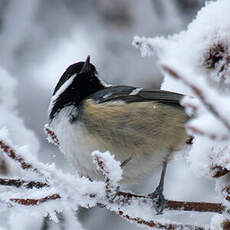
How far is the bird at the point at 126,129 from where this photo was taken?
2.52 meters

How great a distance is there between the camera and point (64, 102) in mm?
2857

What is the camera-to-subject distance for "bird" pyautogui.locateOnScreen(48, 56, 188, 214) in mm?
2520

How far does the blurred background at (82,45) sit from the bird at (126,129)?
1.39 m

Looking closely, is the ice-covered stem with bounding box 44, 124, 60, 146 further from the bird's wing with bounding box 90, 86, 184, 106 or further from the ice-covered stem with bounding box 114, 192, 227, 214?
the bird's wing with bounding box 90, 86, 184, 106

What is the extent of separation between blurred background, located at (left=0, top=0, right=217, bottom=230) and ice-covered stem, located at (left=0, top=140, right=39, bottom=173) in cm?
231

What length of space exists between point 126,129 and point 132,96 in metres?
0.28

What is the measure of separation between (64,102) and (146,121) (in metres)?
0.48

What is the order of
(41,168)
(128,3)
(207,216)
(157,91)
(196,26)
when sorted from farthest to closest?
(128,3) < (207,216) < (157,91) < (196,26) < (41,168)

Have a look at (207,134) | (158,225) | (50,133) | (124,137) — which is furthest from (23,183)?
(207,134)

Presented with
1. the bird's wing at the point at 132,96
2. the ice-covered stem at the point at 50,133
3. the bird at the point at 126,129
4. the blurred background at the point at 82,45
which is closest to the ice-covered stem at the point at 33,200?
the ice-covered stem at the point at 50,133

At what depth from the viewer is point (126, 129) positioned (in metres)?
2.55

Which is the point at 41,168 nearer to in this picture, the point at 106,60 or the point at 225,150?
the point at 225,150

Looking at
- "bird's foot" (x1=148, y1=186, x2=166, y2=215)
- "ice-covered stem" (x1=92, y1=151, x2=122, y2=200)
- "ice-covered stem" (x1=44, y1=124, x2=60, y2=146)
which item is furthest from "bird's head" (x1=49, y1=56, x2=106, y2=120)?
"ice-covered stem" (x1=92, y1=151, x2=122, y2=200)

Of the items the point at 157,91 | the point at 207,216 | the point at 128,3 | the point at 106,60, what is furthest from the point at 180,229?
the point at 106,60
